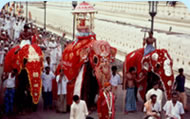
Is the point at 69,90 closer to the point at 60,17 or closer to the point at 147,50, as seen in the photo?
the point at 147,50

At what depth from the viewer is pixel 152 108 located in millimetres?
6566

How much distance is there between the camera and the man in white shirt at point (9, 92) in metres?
7.56

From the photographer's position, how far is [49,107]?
7.94 meters

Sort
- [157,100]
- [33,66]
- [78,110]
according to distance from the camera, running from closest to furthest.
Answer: [78,110] → [157,100] → [33,66]

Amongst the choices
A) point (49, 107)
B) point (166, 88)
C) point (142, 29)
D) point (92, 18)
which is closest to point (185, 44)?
point (142, 29)

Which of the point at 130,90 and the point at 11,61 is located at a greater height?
the point at 11,61

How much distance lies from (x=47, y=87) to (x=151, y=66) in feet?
5.50

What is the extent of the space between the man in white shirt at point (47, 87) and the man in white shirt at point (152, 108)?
6.35ft

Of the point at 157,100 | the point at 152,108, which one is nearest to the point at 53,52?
the point at 157,100

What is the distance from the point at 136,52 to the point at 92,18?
3.30 feet

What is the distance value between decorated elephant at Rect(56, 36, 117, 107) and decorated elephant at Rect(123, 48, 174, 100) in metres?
0.68

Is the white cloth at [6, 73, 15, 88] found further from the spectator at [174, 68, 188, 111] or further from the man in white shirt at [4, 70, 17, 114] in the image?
the spectator at [174, 68, 188, 111]

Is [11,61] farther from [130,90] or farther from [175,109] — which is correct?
[175,109]

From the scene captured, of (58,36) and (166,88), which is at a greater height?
(58,36)
